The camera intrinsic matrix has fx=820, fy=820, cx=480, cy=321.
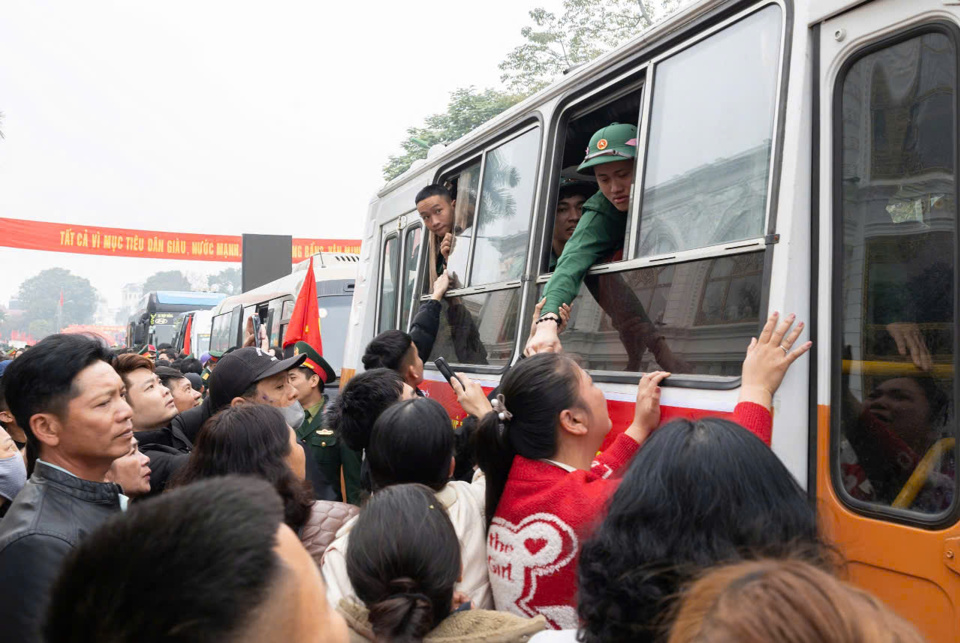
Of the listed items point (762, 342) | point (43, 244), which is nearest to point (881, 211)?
point (762, 342)

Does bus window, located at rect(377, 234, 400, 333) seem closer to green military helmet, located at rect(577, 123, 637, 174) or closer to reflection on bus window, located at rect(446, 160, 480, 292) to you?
reflection on bus window, located at rect(446, 160, 480, 292)

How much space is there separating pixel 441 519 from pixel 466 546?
0.53 m

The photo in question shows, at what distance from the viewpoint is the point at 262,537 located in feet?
3.06

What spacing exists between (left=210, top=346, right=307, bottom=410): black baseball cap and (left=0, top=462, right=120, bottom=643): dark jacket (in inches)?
70.7

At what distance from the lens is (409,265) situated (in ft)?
20.5

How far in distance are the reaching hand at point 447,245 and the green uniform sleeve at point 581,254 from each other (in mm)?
1697

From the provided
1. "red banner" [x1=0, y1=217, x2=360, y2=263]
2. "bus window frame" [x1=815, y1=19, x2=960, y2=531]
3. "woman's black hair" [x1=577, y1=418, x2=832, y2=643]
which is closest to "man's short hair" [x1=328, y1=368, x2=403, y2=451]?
"bus window frame" [x1=815, y1=19, x2=960, y2=531]

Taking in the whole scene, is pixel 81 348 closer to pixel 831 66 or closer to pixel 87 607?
pixel 87 607

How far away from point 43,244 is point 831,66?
91.1 feet

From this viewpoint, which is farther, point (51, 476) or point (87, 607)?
point (51, 476)

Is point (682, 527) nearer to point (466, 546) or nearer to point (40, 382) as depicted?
point (466, 546)

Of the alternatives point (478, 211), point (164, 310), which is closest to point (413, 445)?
point (478, 211)

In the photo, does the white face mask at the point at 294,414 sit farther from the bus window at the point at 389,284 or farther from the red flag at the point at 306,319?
the red flag at the point at 306,319

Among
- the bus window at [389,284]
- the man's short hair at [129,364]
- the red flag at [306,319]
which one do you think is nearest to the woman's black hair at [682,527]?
the man's short hair at [129,364]
